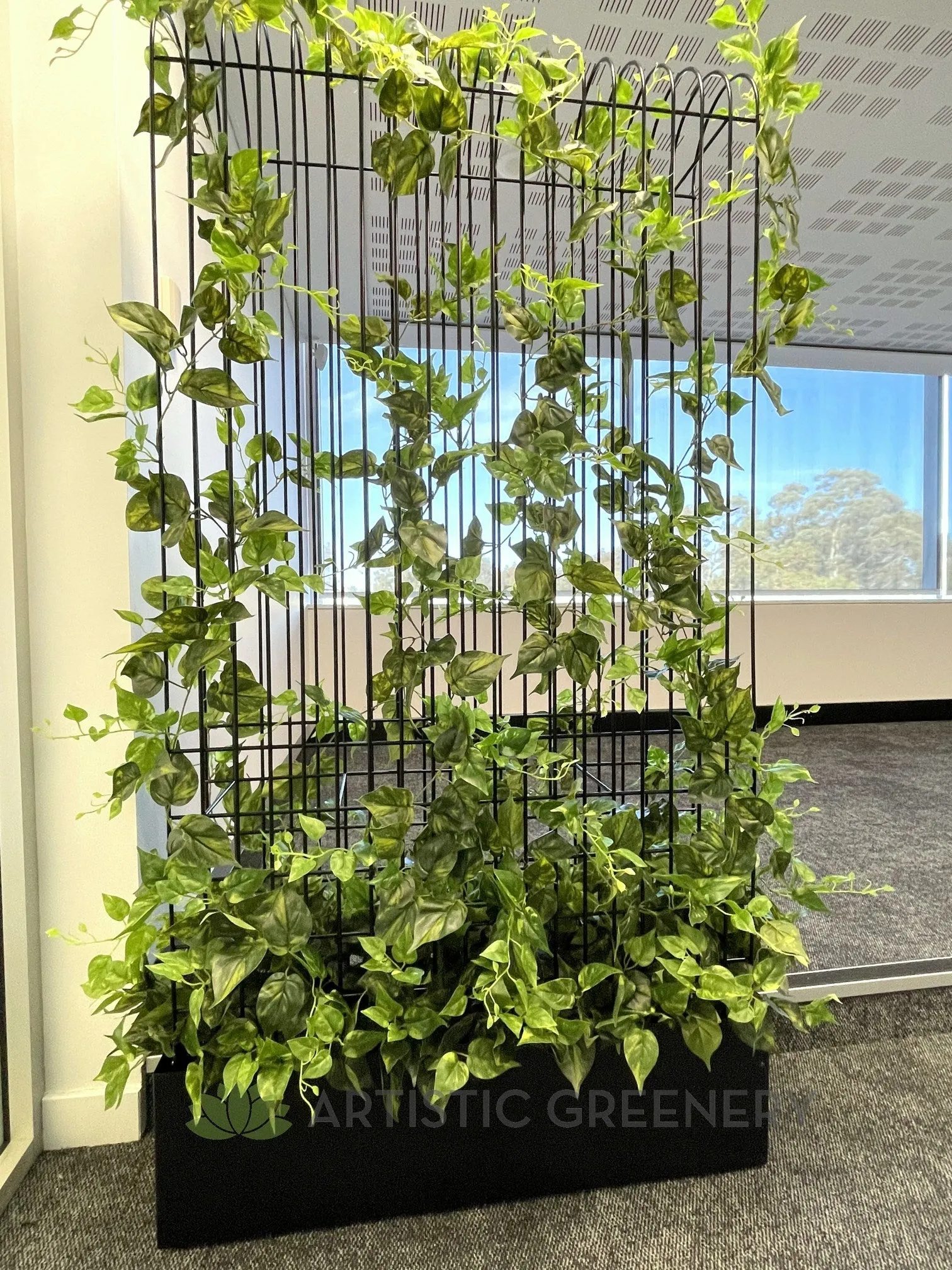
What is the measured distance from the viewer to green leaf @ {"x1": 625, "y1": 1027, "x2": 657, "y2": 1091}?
1.04 meters

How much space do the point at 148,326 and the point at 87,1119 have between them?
1228 millimetres

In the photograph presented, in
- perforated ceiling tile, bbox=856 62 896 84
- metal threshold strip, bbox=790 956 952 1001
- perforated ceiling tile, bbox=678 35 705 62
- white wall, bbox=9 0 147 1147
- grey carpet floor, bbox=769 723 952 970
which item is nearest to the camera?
white wall, bbox=9 0 147 1147

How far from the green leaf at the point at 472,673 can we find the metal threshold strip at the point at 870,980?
3.49 ft

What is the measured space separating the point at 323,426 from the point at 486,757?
12.5 ft

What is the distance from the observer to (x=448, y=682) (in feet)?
3.39

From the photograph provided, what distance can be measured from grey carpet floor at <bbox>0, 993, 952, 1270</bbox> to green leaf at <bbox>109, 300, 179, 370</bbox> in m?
1.11

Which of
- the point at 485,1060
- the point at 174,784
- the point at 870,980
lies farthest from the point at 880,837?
the point at 174,784

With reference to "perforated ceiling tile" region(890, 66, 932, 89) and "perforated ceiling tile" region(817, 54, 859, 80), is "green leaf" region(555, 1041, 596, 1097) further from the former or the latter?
"perforated ceiling tile" region(890, 66, 932, 89)

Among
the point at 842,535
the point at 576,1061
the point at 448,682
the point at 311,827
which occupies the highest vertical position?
the point at 842,535

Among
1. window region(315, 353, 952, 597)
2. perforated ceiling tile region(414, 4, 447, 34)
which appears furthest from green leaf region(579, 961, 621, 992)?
window region(315, 353, 952, 597)

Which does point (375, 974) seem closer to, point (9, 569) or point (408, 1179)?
point (408, 1179)

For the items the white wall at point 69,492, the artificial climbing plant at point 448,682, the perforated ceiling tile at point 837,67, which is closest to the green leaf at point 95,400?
the artificial climbing plant at point 448,682

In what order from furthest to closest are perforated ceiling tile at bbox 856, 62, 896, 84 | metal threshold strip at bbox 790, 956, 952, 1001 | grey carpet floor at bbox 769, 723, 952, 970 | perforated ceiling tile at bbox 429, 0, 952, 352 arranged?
1. perforated ceiling tile at bbox 856, 62, 896, 84
2. perforated ceiling tile at bbox 429, 0, 952, 352
3. grey carpet floor at bbox 769, 723, 952, 970
4. metal threshold strip at bbox 790, 956, 952, 1001

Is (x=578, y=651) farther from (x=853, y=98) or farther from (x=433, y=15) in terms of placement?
(x=853, y=98)
